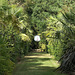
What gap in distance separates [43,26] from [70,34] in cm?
2575

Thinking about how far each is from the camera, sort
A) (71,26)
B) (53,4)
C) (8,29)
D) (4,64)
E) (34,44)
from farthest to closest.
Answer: (34,44) < (53,4) < (8,29) < (71,26) < (4,64)

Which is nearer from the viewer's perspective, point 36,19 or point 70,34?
point 70,34

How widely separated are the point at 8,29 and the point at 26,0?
84.8 feet

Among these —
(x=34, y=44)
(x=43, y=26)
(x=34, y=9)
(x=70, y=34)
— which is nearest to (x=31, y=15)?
(x=34, y=9)

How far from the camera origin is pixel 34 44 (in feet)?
147

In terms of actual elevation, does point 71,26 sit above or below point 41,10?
below

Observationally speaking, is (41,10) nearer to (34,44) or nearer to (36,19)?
(36,19)

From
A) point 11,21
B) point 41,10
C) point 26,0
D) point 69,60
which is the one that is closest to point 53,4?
point 41,10

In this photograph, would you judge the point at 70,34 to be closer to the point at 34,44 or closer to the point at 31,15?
the point at 31,15

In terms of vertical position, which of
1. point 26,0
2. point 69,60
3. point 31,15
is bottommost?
point 69,60

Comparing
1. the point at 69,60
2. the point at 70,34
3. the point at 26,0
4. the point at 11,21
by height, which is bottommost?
the point at 69,60

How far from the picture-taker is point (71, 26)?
523 inches

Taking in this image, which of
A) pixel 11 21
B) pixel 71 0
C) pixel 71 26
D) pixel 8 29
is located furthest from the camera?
pixel 71 0

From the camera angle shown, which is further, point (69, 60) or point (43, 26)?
point (43, 26)
